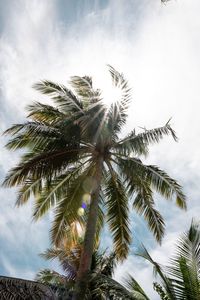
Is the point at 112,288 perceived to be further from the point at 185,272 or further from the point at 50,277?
the point at 50,277

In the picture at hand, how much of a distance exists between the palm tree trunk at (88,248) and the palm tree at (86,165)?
0.04 meters

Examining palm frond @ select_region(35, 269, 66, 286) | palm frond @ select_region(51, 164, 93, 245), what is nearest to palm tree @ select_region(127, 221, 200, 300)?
palm frond @ select_region(51, 164, 93, 245)

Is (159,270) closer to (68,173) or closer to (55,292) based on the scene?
(55,292)

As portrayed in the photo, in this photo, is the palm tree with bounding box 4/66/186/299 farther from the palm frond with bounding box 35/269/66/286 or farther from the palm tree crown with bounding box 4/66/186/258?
the palm frond with bounding box 35/269/66/286

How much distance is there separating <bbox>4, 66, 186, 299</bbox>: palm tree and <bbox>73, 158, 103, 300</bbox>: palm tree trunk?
0.04 metres

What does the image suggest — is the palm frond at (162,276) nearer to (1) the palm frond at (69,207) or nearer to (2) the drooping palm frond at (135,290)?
(2) the drooping palm frond at (135,290)

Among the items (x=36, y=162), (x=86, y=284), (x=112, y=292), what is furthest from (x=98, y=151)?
(x=112, y=292)

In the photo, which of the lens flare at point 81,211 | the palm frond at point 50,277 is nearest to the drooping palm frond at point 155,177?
the lens flare at point 81,211

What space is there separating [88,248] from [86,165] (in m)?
3.61

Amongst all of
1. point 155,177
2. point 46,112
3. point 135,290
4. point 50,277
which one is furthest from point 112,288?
point 50,277

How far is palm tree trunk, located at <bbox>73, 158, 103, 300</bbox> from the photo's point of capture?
981 centimetres

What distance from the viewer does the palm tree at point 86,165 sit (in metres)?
12.5

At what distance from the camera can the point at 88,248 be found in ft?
35.7

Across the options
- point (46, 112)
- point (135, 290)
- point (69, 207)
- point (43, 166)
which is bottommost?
point (135, 290)
